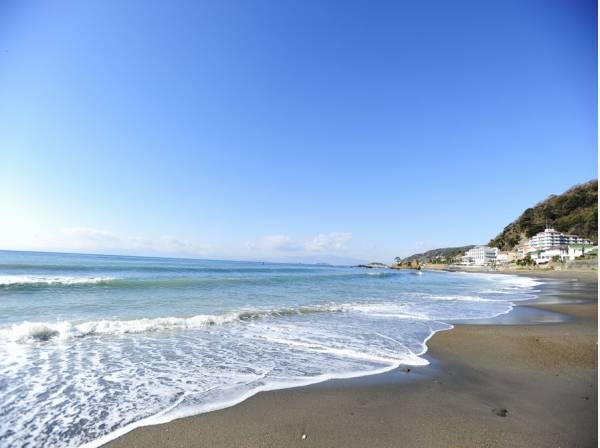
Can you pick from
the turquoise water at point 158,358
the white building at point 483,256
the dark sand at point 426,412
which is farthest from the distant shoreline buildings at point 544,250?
the dark sand at point 426,412

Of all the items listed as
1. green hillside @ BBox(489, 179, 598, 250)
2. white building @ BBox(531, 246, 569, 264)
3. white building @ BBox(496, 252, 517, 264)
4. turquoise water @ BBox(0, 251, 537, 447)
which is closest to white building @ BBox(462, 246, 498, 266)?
white building @ BBox(496, 252, 517, 264)

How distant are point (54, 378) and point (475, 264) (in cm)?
15348

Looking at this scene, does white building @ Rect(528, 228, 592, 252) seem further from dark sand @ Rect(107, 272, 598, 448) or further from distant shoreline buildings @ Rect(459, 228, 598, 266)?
dark sand @ Rect(107, 272, 598, 448)

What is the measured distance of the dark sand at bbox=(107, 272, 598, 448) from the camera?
306 centimetres

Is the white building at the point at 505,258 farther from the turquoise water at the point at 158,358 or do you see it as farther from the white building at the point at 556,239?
the turquoise water at the point at 158,358

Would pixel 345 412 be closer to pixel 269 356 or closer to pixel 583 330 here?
pixel 269 356

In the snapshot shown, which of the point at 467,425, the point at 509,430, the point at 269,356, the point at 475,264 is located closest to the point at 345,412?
the point at 467,425

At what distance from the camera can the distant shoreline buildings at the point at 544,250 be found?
88.7 meters

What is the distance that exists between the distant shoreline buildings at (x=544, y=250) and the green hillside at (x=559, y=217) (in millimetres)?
7349

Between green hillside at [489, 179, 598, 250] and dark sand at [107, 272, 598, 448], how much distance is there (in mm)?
133183

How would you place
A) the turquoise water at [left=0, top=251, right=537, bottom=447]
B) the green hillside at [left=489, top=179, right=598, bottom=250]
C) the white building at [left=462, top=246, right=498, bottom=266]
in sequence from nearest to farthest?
the turquoise water at [left=0, top=251, right=537, bottom=447] < the green hillside at [left=489, top=179, right=598, bottom=250] < the white building at [left=462, top=246, right=498, bottom=266]

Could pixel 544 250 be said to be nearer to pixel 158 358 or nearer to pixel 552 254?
pixel 552 254

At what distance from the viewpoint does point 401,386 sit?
179 inches

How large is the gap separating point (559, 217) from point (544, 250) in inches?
1570
